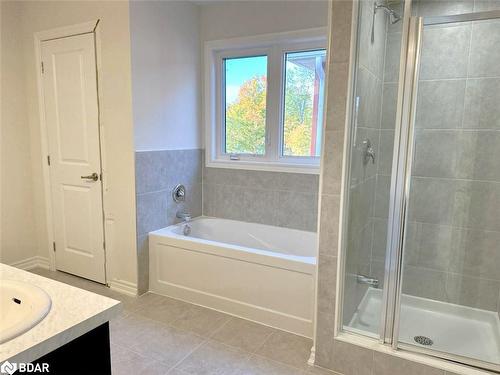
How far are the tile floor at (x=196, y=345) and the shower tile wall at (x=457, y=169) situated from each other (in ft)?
3.30

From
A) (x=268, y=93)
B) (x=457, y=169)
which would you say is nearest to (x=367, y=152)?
(x=457, y=169)

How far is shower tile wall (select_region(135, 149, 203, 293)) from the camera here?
2.82m

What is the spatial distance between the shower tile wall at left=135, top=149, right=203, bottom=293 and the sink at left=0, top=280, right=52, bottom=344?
1733mm

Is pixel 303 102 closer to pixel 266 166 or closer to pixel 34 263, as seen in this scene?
pixel 266 166

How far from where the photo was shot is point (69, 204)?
3188mm

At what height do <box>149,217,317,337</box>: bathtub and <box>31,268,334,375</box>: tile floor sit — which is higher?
<box>149,217,317,337</box>: bathtub

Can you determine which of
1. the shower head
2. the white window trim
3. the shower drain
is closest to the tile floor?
the shower drain

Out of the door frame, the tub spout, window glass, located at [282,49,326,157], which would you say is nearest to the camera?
the door frame

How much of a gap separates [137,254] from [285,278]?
4.13ft

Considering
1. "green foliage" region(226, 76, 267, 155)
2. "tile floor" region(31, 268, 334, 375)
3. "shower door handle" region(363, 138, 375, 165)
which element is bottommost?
"tile floor" region(31, 268, 334, 375)

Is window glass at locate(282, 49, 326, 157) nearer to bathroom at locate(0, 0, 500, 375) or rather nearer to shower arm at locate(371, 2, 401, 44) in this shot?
bathroom at locate(0, 0, 500, 375)

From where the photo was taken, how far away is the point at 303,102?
10.1ft

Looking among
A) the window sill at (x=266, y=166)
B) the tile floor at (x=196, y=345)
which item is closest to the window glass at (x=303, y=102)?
the window sill at (x=266, y=166)

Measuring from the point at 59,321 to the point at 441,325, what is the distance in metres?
2.35
